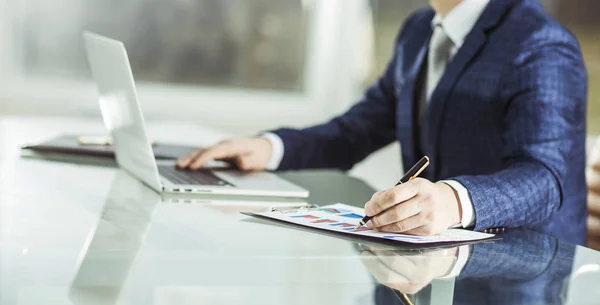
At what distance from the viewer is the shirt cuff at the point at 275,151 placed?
1709 mm

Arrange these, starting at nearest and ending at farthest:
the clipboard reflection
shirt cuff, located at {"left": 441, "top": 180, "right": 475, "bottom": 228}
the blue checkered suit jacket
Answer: the clipboard reflection < shirt cuff, located at {"left": 441, "top": 180, "right": 475, "bottom": 228} < the blue checkered suit jacket

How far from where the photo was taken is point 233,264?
89 centimetres

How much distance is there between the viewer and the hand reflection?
0.85 meters

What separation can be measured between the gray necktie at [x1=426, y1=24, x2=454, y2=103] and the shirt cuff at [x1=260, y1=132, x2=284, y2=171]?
0.33 m

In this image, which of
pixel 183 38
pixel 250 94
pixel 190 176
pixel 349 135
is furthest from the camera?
pixel 250 94

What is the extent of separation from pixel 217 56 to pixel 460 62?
8.72ft

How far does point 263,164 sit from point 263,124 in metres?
2.53

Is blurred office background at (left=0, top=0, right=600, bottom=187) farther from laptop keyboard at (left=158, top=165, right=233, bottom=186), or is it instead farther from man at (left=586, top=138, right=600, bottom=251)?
laptop keyboard at (left=158, top=165, right=233, bottom=186)

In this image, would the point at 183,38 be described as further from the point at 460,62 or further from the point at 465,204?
the point at 465,204

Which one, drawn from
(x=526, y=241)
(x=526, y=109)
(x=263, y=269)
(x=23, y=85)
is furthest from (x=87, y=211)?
(x=23, y=85)

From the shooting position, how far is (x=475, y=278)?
89 centimetres

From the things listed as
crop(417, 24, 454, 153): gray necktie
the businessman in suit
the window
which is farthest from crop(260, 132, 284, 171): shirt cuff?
the window

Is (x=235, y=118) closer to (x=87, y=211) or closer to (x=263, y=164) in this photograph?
(x=263, y=164)

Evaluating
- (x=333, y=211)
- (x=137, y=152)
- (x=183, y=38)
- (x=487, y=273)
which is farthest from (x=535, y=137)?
(x=183, y=38)
